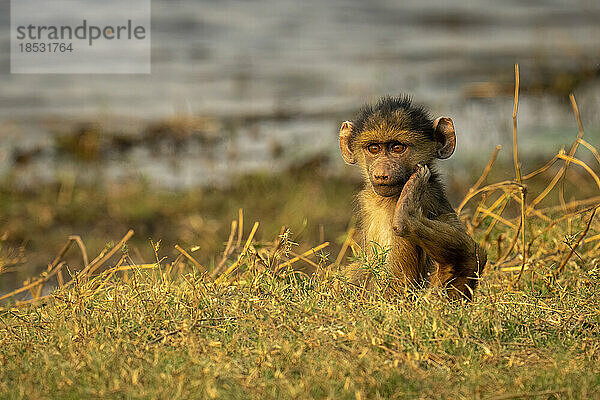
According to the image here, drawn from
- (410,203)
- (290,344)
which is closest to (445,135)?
(410,203)

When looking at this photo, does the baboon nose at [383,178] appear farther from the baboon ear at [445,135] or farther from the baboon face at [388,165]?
the baboon ear at [445,135]

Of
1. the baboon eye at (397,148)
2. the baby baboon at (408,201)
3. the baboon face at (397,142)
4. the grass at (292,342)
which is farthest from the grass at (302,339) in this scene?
the baboon eye at (397,148)

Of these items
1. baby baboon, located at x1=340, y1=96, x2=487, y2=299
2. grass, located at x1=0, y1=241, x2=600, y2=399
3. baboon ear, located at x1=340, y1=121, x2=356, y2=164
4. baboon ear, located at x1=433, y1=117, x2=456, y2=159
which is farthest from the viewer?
baboon ear, located at x1=340, y1=121, x2=356, y2=164

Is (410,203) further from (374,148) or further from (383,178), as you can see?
(374,148)

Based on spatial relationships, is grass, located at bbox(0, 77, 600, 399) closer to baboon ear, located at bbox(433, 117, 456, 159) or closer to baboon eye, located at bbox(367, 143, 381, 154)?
baboon ear, located at bbox(433, 117, 456, 159)

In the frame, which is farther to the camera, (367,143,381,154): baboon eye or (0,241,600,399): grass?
(367,143,381,154): baboon eye

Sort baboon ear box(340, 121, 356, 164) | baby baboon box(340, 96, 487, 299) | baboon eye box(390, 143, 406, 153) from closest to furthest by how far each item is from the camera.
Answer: baby baboon box(340, 96, 487, 299) → baboon eye box(390, 143, 406, 153) → baboon ear box(340, 121, 356, 164)

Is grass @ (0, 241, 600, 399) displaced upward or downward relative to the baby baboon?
downward

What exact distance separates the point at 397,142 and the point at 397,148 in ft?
0.12

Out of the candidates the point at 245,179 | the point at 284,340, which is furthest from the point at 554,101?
the point at 284,340

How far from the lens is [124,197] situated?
10094mm

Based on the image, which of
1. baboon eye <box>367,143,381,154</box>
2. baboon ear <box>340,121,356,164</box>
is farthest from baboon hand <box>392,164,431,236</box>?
baboon ear <box>340,121,356,164</box>

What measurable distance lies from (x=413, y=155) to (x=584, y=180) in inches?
224

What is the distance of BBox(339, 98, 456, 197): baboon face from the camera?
16.1ft
